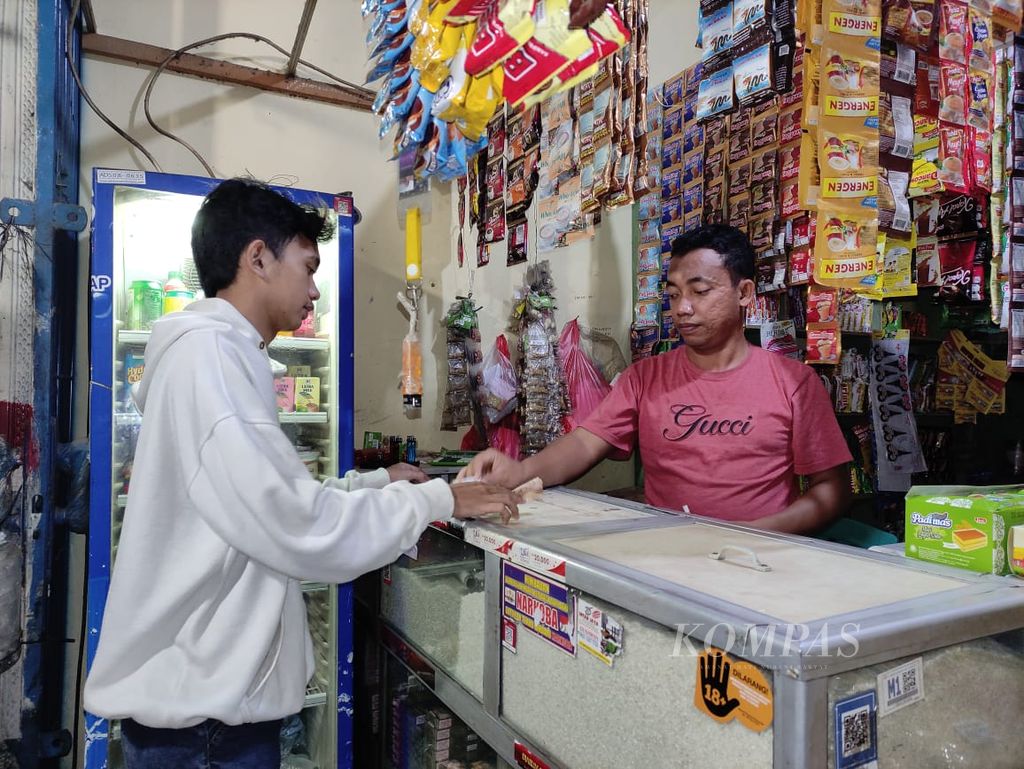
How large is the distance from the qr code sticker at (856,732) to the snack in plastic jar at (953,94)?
241cm

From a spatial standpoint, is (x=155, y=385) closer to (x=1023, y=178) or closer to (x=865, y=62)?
(x=865, y=62)

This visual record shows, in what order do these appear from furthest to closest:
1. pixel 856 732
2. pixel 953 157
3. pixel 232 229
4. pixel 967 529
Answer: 1. pixel 953 157
2. pixel 232 229
3. pixel 967 529
4. pixel 856 732

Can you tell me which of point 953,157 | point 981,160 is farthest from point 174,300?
point 981,160

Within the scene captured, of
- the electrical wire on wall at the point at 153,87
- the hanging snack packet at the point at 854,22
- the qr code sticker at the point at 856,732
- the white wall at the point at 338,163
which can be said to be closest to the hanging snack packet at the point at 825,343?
the hanging snack packet at the point at 854,22

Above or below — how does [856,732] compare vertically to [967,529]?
below

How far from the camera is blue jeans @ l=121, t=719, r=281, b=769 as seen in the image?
1304mm

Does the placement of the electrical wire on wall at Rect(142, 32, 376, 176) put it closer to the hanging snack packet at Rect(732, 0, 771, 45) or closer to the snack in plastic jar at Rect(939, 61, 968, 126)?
the hanging snack packet at Rect(732, 0, 771, 45)

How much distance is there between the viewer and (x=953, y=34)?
7.85ft

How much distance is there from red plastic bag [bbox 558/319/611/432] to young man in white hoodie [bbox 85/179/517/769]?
5.91ft

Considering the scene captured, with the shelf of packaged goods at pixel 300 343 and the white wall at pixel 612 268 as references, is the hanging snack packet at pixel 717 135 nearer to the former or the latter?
the white wall at pixel 612 268

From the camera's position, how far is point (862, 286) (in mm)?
2367

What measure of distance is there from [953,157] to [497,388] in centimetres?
201

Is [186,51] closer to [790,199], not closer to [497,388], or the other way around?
[497,388]

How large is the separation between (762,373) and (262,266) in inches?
62.3
